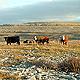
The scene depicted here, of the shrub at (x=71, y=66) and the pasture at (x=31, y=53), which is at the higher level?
the shrub at (x=71, y=66)

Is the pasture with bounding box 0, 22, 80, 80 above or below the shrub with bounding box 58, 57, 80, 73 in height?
below

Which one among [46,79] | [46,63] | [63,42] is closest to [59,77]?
[46,79]

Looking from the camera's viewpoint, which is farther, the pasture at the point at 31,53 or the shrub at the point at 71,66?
the pasture at the point at 31,53

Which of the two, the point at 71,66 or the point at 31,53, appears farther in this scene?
the point at 31,53

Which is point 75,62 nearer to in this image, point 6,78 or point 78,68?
point 78,68

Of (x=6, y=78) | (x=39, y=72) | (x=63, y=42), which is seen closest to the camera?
(x=6, y=78)

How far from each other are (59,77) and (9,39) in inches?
919

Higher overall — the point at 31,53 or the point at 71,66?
the point at 71,66

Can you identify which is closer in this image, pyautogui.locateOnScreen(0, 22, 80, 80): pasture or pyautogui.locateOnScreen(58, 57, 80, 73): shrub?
pyautogui.locateOnScreen(58, 57, 80, 73): shrub

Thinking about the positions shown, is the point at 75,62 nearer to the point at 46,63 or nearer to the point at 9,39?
the point at 46,63

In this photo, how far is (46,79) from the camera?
1195 centimetres

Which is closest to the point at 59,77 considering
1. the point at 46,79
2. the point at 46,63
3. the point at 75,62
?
the point at 46,79

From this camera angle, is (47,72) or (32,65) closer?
(47,72)

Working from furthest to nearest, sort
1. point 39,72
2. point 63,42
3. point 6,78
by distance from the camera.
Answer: point 63,42
point 39,72
point 6,78
